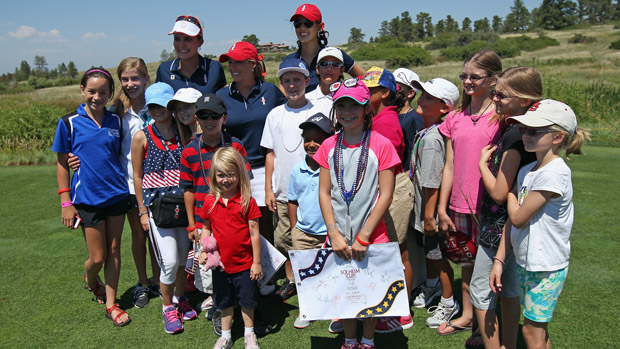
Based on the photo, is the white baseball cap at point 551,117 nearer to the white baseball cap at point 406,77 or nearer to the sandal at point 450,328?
the white baseball cap at point 406,77

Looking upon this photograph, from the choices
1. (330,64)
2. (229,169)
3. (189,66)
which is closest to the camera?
(229,169)

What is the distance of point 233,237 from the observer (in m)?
3.29

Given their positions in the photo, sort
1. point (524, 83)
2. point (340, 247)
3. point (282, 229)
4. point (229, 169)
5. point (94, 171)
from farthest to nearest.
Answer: point (282, 229)
point (94, 171)
point (229, 169)
point (340, 247)
point (524, 83)

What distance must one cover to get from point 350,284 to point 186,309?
5.73ft

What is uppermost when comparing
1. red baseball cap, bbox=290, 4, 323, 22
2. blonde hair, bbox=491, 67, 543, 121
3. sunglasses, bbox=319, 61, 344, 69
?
red baseball cap, bbox=290, 4, 323, 22

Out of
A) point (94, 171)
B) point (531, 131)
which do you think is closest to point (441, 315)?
point (531, 131)

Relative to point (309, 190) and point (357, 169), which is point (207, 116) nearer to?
point (309, 190)

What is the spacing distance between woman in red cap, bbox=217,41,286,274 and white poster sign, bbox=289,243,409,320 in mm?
1285

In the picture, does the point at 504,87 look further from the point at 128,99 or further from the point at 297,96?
the point at 128,99

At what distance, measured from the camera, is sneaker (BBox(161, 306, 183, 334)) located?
3609mm

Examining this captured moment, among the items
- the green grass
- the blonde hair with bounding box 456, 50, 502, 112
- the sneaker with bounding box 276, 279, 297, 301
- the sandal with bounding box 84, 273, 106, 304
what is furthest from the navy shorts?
the blonde hair with bounding box 456, 50, 502, 112

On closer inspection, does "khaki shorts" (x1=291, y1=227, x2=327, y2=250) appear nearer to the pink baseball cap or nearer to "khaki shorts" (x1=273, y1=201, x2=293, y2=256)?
"khaki shorts" (x1=273, y1=201, x2=293, y2=256)

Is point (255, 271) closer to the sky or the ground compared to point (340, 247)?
closer to the ground

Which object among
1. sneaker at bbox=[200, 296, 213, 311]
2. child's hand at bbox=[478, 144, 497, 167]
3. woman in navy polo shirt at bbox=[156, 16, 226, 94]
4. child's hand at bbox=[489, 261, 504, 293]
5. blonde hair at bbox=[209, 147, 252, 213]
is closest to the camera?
child's hand at bbox=[489, 261, 504, 293]
